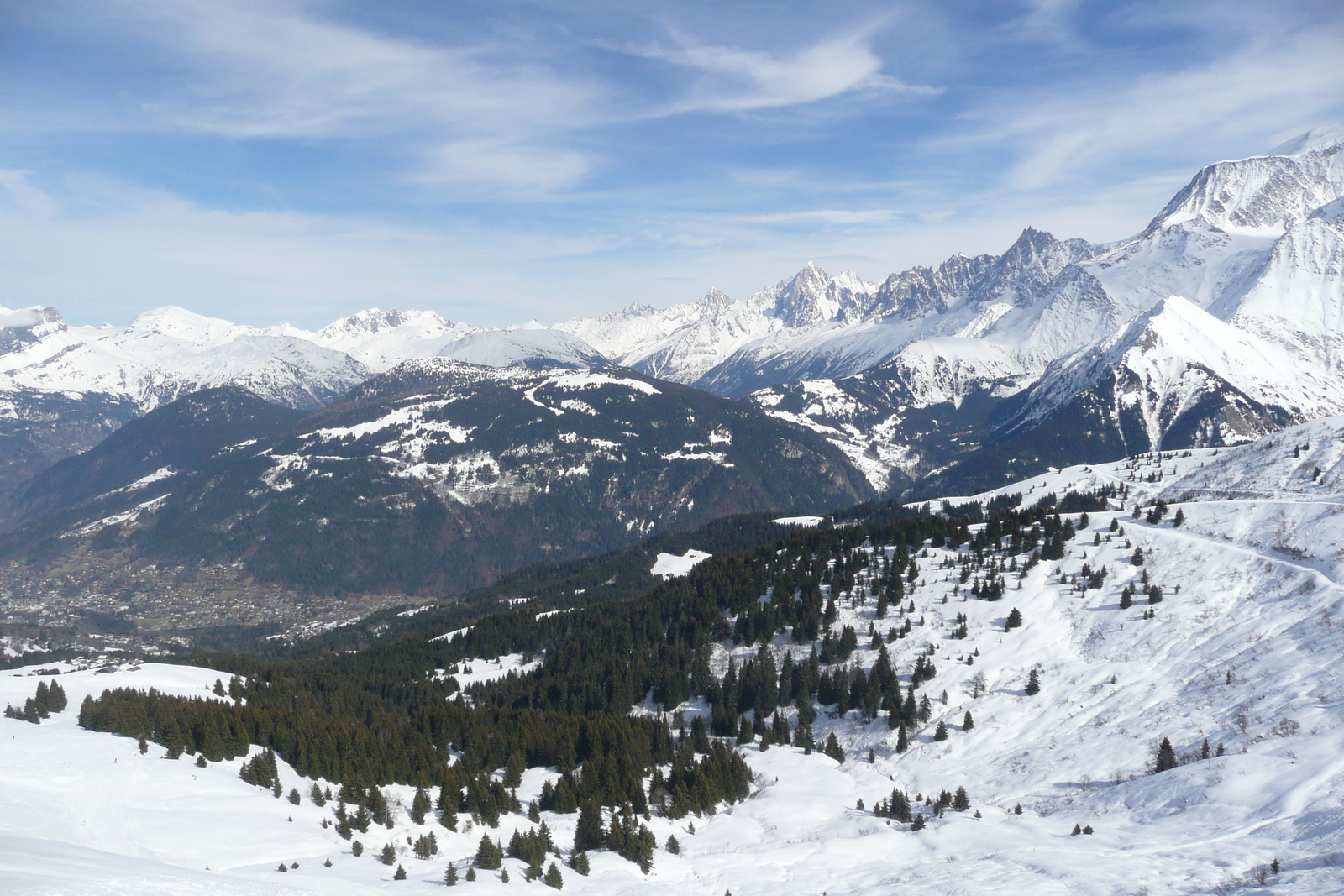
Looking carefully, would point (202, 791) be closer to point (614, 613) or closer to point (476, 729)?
point (476, 729)

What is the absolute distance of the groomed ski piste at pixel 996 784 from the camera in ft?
195

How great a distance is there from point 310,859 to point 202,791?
20.2 metres

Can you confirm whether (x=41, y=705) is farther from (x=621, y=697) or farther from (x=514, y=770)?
(x=621, y=697)

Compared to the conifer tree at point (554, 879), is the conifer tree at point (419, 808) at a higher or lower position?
higher

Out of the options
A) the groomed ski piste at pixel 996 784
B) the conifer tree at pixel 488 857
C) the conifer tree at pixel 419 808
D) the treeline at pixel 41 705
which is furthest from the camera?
the treeline at pixel 41 705

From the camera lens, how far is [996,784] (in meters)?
93.0

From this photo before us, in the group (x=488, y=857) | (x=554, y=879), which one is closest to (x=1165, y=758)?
(x=554, y=879)

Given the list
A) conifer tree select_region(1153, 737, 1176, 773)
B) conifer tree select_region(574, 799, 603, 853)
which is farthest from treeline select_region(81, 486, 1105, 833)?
conifer tree select_region(1153, 737, 1176, 773)

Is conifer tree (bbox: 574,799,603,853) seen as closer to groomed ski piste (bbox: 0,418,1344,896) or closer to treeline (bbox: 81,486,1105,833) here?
groomed ski piste (bbox: 0,418,1344,896)

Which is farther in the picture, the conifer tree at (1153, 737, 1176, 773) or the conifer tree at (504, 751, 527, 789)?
the conifer tree at (504, 751, 527, 789)

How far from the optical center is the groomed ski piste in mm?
59375

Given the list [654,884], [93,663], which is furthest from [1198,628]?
[93,663]

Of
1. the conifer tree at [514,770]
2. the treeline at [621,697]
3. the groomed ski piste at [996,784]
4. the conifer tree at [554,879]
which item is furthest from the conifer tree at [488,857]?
the conifer tree at [514,770]

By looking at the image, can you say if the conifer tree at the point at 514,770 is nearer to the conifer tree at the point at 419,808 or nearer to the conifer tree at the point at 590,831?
the conifer tree at the point at 419,808
